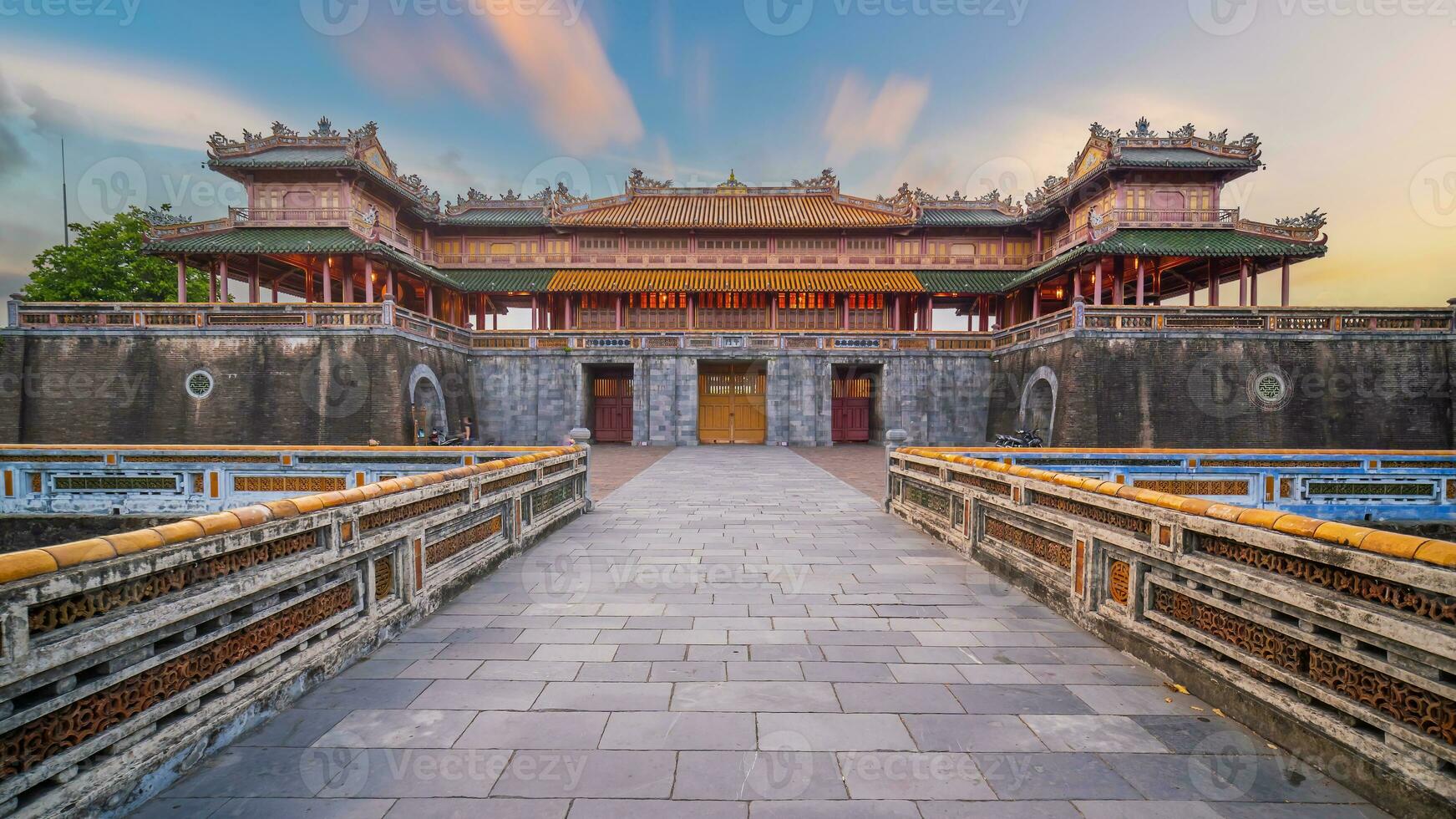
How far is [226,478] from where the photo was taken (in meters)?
10.4

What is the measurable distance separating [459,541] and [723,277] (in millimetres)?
24082

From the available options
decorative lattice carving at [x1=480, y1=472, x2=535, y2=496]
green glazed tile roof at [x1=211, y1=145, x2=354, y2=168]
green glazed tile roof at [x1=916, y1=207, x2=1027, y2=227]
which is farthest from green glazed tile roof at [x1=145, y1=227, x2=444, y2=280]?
green glazed tile roof at [x1=916, y1=207, x2=1027, y2=227]

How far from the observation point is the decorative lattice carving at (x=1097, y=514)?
402 cm

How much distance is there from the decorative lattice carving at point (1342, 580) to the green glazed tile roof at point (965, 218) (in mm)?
27636

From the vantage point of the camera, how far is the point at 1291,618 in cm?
294

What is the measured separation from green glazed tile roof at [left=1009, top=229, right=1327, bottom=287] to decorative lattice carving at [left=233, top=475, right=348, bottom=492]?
24285 millimetres

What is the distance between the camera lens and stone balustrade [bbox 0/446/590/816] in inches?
83.4

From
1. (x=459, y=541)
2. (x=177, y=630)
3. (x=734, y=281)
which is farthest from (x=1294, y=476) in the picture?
(x=734, y=281)

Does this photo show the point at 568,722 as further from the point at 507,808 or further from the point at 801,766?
the point at 801,766

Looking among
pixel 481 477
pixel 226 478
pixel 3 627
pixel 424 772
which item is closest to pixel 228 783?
pixel 424 772

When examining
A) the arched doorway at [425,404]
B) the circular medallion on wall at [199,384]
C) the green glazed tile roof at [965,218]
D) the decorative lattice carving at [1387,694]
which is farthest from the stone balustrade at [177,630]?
the green glazed tile roof at [965,218]

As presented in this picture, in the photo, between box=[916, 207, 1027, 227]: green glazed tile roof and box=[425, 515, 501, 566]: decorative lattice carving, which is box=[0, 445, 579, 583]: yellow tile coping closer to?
box=[425, 515, 501, 566]: decorative lattice carving

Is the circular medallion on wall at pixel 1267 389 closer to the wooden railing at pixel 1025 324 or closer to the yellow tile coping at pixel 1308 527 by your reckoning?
the wooden railing at pixel 1025 324
